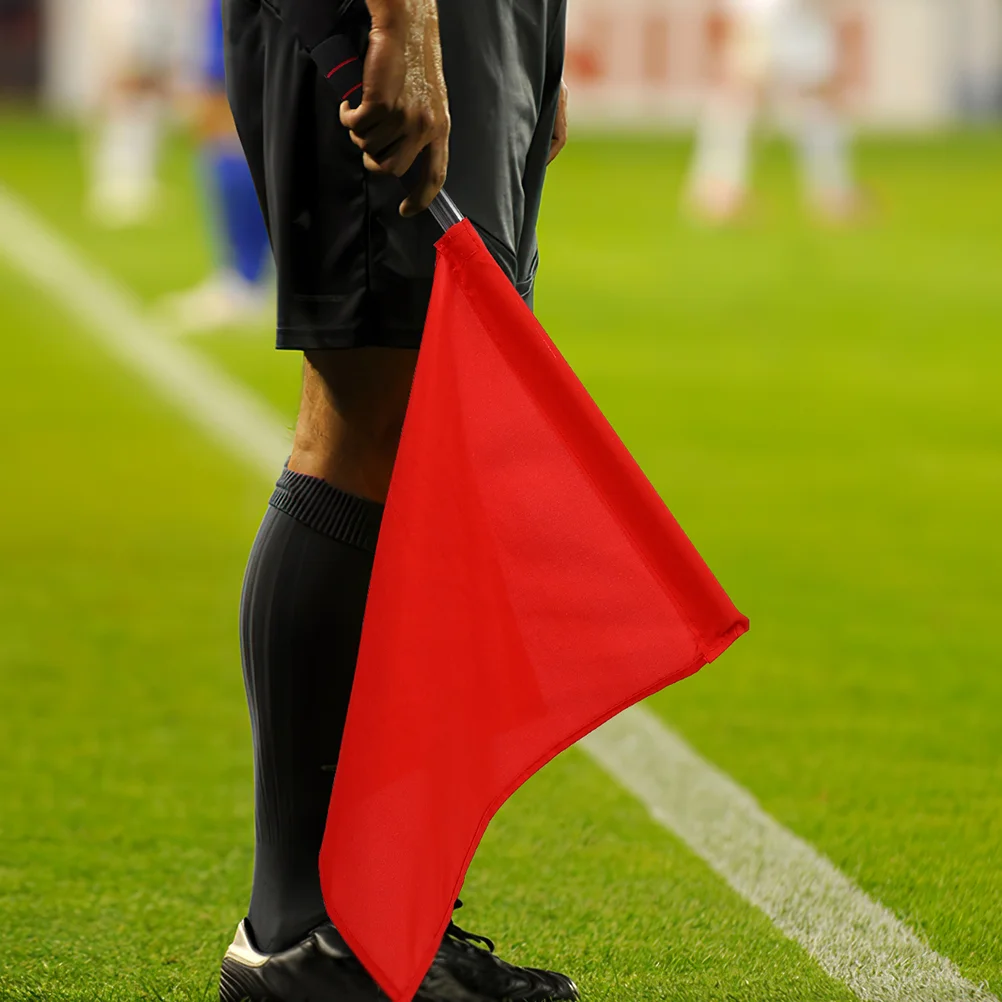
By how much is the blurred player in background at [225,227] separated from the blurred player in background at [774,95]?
5625mm

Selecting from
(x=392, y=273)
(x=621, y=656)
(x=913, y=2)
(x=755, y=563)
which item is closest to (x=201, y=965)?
(x=621, y=656)

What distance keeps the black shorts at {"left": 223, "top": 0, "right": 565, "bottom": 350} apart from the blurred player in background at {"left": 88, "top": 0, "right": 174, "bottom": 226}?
12.8 meters

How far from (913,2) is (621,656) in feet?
107

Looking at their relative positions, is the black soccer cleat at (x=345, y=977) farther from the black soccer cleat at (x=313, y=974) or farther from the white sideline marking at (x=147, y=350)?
the white sideline marking at (x=147, y=350)

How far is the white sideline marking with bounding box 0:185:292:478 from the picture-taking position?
646 centimetres

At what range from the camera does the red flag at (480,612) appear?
6.24ft

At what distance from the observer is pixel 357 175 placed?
1.96m

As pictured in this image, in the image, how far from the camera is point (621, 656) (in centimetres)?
193

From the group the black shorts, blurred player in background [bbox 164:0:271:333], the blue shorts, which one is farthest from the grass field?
the blue shorts

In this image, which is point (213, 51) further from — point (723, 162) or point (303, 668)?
point (303, 668)

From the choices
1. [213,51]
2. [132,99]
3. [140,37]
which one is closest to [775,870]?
[213,51]

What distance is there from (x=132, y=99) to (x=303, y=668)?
14841 millimetres

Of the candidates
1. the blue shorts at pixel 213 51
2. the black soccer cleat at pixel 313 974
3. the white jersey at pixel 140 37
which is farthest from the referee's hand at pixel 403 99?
the white jersey at pixel 140 37

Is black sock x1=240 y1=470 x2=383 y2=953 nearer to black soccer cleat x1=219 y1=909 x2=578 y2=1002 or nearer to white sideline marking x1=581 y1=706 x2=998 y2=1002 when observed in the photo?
black soccer cleat x1=219 y1=909 x2=578 y2=1002
